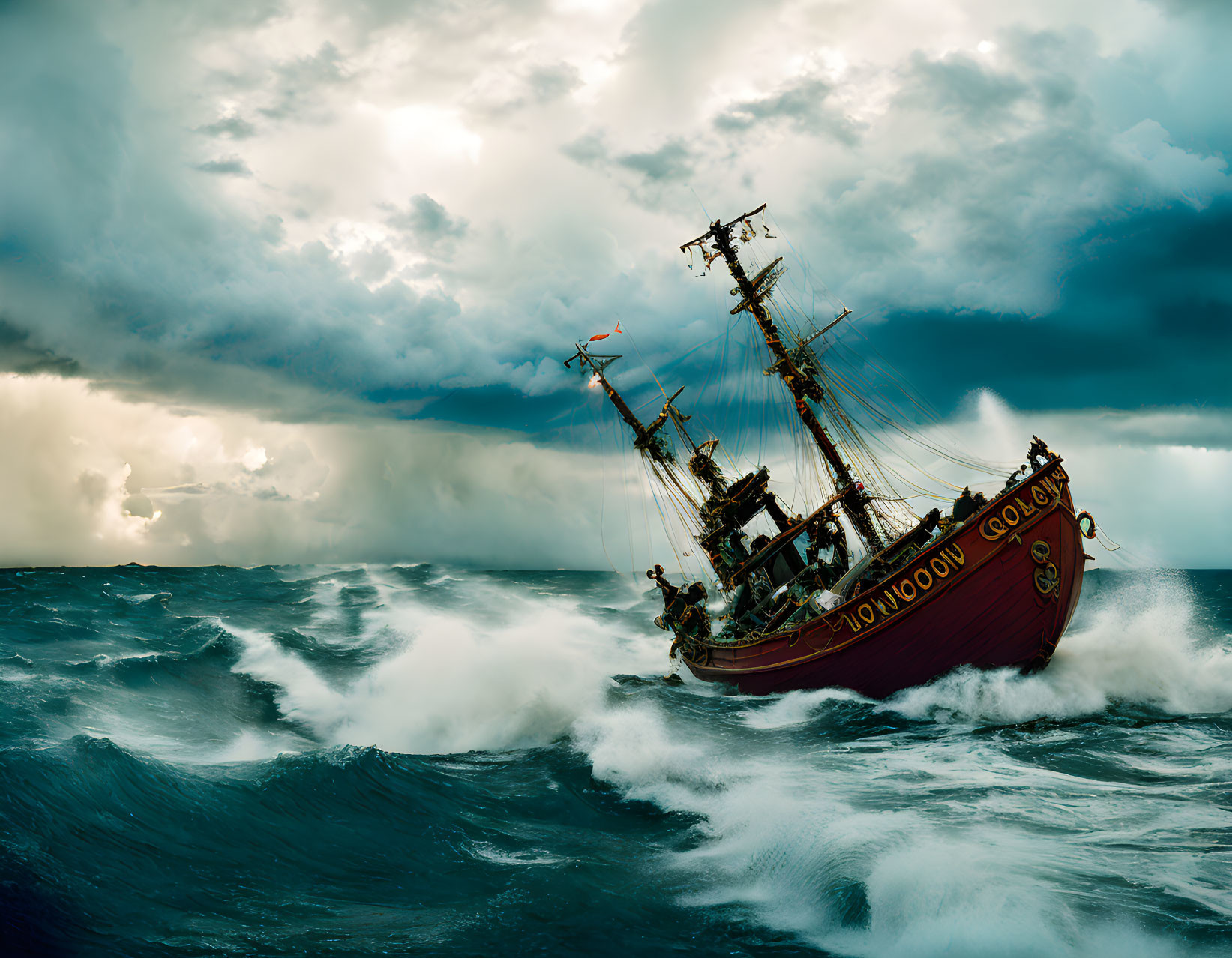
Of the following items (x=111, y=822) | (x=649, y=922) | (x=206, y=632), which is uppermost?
(x=206, y=632)

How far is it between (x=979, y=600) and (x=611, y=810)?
1185 centimetres

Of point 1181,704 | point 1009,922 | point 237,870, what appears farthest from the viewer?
point 1181,704

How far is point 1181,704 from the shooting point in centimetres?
1723

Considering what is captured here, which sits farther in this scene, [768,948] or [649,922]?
[649,922]

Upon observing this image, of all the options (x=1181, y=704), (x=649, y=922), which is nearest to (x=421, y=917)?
(x=649, y=922)

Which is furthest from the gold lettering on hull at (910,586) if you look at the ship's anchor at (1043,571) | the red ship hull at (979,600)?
the ship's anchor at (1043,571)

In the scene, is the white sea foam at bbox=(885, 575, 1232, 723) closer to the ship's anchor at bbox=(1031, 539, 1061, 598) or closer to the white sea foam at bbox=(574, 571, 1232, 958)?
the white sea foam at bbox=(574, 571, 1232, 958)

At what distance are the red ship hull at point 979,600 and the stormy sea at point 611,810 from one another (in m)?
0.98

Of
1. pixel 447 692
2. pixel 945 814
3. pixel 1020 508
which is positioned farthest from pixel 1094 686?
pixel 447 692

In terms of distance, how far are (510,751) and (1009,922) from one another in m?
12.9

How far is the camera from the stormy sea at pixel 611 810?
25.3 ft

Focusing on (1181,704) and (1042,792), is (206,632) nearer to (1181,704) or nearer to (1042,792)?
(1042,792)

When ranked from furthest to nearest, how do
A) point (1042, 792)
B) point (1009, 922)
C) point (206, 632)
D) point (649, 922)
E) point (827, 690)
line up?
1. point (206, 632)
2. point (827, 690)
3. point (1042, 792)
4. point (649, 922)
5. point (1009, 922)

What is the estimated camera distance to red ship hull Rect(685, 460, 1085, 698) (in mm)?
17609
